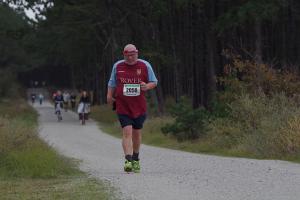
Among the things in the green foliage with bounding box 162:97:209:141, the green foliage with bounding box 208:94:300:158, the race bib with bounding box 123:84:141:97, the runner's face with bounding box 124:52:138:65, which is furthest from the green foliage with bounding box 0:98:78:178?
the green foliage with bounding box 162:97:209:141

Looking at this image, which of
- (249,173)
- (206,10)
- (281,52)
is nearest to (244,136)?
(249,173)

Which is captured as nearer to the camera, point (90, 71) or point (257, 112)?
point (257, 112)

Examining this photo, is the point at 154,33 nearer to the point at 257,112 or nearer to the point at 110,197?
the point at 257,112

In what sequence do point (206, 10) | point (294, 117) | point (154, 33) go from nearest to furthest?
point (294, 117) < point (206, 10) < point (154, 33)

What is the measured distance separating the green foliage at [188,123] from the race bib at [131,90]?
1151cm

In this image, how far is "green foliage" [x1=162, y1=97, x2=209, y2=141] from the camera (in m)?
23.3

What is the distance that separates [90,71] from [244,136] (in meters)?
63.9

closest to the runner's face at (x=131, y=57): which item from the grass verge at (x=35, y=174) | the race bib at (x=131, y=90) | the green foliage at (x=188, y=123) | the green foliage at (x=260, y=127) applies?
the race bib at (x=131, y=90)

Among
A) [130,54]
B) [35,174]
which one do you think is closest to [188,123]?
[130,54]

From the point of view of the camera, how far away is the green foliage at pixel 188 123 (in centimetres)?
2331

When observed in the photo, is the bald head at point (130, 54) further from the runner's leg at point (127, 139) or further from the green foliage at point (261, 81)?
the green foliage at point (261, 81)

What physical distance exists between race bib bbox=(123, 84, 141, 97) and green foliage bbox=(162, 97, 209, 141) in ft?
37.8

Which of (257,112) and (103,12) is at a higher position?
(103,12)

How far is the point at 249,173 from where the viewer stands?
39.0 ft
